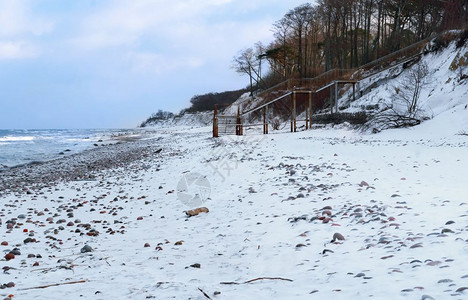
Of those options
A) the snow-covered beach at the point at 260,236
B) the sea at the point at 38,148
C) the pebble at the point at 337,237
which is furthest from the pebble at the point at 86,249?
the sea at the point at 38,148

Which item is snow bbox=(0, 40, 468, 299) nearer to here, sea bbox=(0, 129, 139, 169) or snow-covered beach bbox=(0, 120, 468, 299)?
snow-covered beach bbox=(0, 120, 468, 299)

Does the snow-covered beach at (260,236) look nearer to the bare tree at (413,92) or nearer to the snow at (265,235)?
the snow at (265,235)

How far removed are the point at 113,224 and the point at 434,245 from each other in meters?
5.14

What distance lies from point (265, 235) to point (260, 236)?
7 centimetres

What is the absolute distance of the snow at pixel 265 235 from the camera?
10.1 feet

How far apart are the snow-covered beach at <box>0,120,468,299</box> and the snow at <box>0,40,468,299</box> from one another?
21 mm

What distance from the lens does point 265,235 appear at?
4730mm

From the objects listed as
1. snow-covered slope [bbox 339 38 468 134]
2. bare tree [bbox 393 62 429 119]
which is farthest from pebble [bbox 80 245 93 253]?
bare tree [bbox 393 62 429 119]

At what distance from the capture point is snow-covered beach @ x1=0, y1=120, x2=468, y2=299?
10.1 ft

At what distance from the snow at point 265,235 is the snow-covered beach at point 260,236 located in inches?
0.8

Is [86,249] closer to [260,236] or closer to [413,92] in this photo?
[260,236]

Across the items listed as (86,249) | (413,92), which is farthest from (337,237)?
(413,92)

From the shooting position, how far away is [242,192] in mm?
7555

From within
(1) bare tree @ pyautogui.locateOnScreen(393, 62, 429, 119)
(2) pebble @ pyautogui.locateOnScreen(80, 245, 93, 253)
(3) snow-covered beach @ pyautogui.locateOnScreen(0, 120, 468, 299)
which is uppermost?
(1) bare tree @ pyautogui.locateOnScreen(393, 62, 429, 119)
